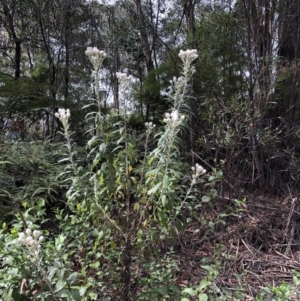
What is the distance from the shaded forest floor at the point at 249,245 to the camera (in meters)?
1.84

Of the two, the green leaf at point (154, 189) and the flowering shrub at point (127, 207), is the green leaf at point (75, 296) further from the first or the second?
the green leaf at point (154, 189)

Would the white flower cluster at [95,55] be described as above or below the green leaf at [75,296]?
above

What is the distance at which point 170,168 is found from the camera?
1.38 metres

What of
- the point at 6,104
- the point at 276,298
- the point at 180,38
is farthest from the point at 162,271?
the point at 180,38

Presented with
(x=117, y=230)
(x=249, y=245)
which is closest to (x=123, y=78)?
(x=117, y=230)

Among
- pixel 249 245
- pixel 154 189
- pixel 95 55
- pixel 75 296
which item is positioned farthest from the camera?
pixel 249 245

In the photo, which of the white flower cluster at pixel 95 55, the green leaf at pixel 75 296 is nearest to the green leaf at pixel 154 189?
the green leaf at pixel 75 296

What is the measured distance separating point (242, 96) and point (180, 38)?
1824 mm

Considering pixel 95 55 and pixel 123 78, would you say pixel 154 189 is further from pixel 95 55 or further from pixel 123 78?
pixel 95 55

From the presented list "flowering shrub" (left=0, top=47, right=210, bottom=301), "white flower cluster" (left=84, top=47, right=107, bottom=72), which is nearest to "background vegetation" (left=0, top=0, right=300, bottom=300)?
"flowering shrub" (left=0, top=47, right=210, bottom=301)

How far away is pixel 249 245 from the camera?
2.25m

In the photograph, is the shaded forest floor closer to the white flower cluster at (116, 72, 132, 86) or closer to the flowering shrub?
the flowering shrub

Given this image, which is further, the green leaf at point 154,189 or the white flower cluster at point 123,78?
the white flower cluster at point 123,78

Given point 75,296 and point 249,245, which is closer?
point 75,296
